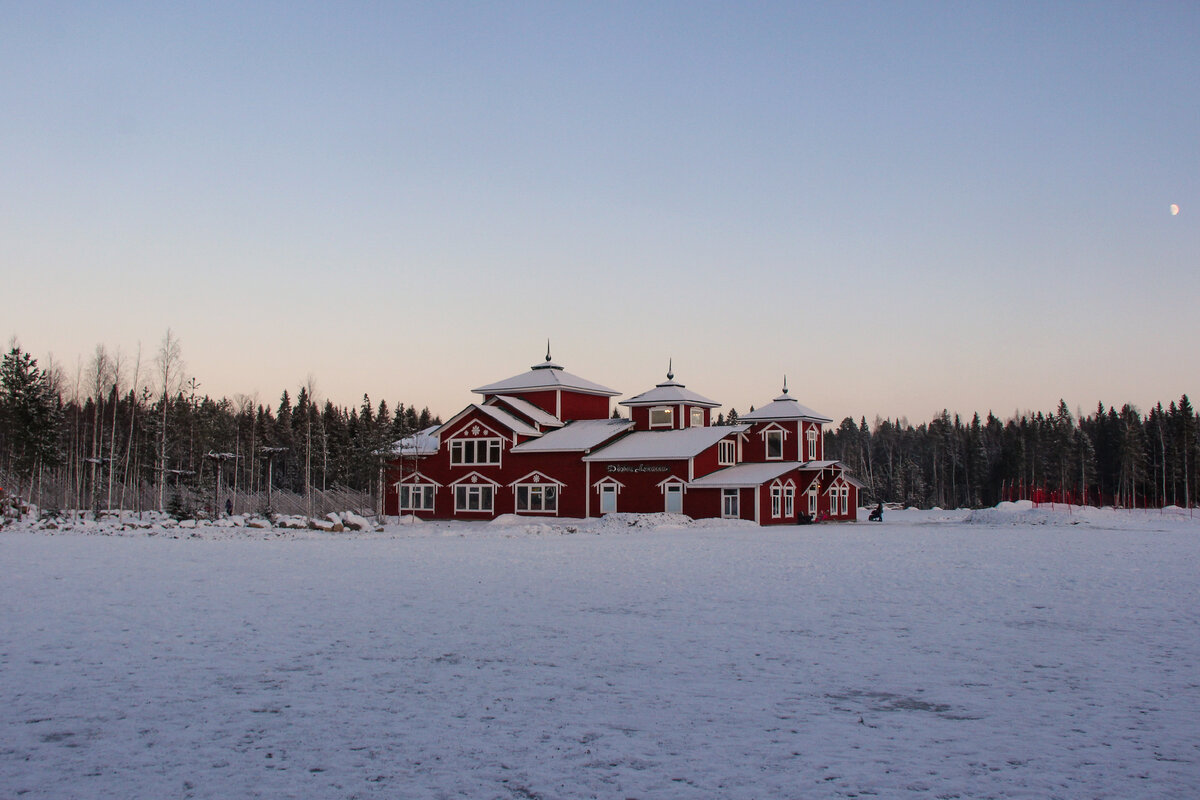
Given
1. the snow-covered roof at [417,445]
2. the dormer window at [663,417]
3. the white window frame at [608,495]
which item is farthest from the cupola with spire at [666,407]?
the snow-covered roof at [417,445]

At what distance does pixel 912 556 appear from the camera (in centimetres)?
2798

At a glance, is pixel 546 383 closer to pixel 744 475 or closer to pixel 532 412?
pixel 532 412

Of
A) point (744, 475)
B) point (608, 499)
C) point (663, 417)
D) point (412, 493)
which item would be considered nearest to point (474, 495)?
point (412, 493)

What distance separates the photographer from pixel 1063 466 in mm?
104000

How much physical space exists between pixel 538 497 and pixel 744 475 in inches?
517

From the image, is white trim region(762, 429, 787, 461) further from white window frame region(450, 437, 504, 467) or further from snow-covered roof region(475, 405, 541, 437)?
white window frame region(450, 437, 504, 467)

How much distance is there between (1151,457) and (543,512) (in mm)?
84296

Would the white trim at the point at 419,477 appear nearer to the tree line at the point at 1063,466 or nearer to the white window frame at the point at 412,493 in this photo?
the white window frame at the point at 412,493

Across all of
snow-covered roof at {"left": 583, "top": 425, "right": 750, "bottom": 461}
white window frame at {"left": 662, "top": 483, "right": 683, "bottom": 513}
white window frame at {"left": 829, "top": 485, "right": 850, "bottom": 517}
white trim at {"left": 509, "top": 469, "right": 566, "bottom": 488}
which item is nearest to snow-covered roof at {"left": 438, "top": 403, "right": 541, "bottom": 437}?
white trim at {"left": 509, "top": 469, "right": 566, "bottom": 488}

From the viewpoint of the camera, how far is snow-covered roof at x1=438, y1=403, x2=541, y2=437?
57.6 meters

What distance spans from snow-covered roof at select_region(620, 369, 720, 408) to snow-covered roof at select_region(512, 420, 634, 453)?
181cm

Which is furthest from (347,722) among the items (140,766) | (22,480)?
(22,480)

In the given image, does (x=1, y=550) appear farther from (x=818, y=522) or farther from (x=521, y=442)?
(x=818, y=522)

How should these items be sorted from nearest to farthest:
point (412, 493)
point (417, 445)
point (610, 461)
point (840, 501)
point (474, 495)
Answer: point (610, 461) → point (474, 495) → point (417, 445) → point (412, 493) → point (840, 501)
